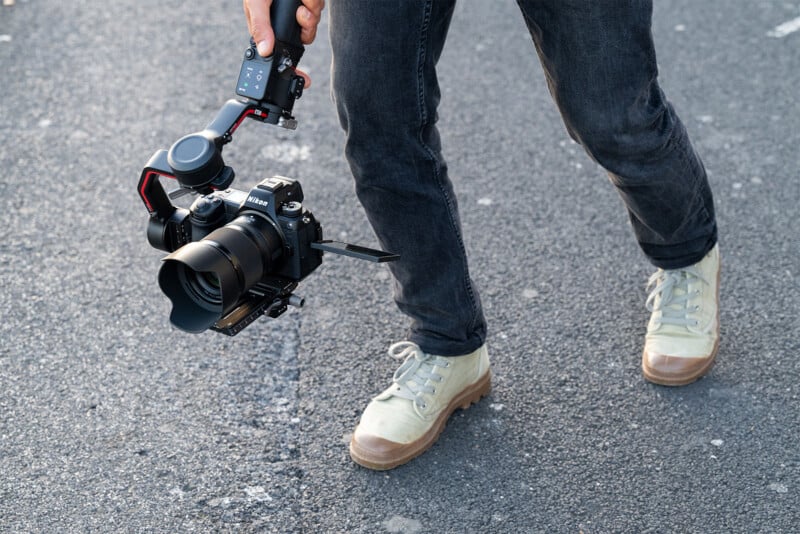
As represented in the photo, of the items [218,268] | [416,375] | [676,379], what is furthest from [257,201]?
[676,379]

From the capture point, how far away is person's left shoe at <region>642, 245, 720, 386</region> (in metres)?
2.49

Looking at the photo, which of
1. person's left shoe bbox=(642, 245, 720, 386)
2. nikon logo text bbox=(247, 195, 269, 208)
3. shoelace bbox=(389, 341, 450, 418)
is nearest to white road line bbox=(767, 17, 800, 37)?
person's left shoe bbox=(642, 245, 720, 386)

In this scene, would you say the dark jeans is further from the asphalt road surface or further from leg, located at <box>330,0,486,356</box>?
the asphalt road surface

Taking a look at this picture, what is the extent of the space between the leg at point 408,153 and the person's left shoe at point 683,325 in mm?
510

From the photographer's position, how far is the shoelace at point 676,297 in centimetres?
256

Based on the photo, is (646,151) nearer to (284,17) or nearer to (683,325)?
(683,325)

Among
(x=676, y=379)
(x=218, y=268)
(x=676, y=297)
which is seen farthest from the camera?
(x=676, y=297)

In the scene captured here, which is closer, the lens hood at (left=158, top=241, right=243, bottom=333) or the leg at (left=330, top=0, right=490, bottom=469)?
the lens hood at (left=158, top=241, right=243, bottom=333)

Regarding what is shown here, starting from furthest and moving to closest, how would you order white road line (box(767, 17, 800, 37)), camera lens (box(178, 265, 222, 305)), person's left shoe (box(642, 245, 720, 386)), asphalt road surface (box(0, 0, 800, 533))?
white road line (box(767, 17, 800, 37)), person's left shoe (box(642, 245, 720, 386)), asphalt road surface (box(0, 0, 800, 533)), camera lens (box(178, 265, 222, 305))

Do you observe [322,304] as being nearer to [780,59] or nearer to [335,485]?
[335,485]

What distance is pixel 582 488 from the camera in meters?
2.21

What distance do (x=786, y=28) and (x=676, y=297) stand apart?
7.76 feet

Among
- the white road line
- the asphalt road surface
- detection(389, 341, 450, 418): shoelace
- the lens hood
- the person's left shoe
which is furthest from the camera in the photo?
the white road line

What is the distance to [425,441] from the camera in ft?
7.63
